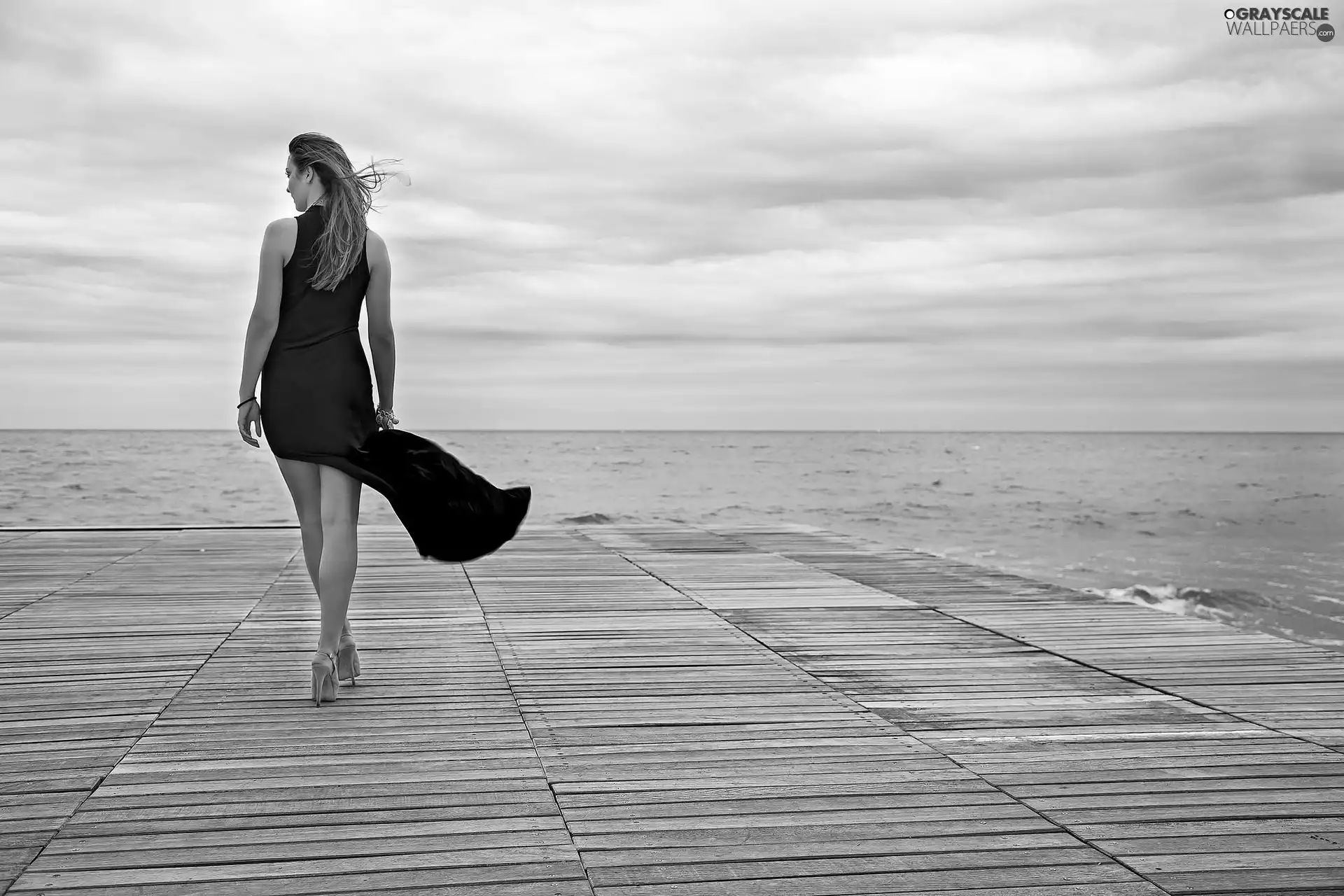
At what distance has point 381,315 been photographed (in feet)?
12.0

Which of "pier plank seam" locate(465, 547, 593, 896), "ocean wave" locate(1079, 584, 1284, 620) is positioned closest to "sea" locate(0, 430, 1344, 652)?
"ocean wave" locate(1079, 584, 1284, 620)

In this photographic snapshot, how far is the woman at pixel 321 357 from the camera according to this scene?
3.45 metres

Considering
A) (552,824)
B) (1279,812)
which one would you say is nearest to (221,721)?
(552,824)

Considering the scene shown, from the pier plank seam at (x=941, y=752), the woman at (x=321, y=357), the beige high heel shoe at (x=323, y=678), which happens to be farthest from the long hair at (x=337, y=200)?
the pier plank seam at (x=941, y=752)

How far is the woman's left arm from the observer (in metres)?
3.41

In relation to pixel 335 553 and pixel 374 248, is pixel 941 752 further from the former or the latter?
pixel 374 248

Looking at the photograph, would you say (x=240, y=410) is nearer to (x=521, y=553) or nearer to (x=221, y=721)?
(x=221, y=721)

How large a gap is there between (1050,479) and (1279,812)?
141ft

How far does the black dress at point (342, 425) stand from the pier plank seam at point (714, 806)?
2.02ft

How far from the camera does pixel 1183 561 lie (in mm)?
18047

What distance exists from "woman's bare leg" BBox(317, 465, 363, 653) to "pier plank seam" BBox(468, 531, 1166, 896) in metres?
0.63

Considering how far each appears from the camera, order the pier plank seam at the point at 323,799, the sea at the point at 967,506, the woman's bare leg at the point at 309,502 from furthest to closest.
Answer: the sea at the point at 967,506
the woman's bare leg at the point at 309,502
the pier plank seam at the point at 323,799

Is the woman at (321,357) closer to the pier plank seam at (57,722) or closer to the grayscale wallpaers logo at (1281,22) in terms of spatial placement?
the pier plank seam at (57,722)

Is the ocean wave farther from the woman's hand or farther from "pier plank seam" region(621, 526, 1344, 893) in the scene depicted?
the woman's hand
